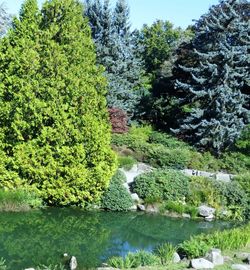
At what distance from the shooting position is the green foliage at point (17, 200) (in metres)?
13.6

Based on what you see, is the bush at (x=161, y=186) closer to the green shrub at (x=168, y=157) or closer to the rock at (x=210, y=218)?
the rock at (x=210, y=218)

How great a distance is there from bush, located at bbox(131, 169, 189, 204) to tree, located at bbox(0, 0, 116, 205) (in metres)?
1.73

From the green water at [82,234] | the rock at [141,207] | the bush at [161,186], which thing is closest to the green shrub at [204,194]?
the bush at [161,186]

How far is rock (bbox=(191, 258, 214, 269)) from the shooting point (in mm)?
7535

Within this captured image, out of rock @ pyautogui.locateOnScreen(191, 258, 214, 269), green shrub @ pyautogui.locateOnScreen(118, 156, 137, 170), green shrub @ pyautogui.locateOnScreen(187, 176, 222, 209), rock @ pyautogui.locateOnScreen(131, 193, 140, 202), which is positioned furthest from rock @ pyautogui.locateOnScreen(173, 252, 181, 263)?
green shrub @ pyautogui.locateOnScreen(118, 156, 137, 170)

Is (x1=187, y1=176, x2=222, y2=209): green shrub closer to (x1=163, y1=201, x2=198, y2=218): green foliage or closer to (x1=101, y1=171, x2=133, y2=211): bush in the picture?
→ (x1=163, y1=201, x2=198, y2=218): green foliage

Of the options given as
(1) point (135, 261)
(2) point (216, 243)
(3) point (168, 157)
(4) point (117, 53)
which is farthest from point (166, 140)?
(1) point (135, 261)

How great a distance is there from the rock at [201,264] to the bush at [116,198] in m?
7.58

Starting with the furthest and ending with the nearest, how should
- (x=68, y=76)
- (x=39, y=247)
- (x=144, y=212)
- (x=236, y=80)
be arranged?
(x=236, y=80), (x=144, y=212), (x=68, y=76), (x=39, y=247)

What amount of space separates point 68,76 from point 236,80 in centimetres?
1107

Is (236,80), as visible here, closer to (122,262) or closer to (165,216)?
(165,216)

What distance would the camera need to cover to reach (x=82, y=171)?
46.7ft

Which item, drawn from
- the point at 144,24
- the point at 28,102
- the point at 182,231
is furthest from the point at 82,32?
the point at 144,24

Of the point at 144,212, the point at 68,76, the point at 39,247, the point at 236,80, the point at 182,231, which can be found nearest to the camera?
the point at 39,247
